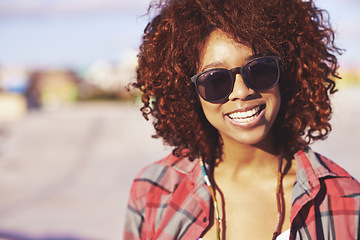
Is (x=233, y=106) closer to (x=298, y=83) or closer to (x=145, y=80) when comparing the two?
(x=298, y=83)

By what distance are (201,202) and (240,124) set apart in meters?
0.44

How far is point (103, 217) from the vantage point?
17.5 feet

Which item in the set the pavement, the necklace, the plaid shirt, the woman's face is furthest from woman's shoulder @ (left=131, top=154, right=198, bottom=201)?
the pavement

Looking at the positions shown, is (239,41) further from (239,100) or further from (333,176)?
(333,176)

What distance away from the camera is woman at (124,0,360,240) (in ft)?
5.42

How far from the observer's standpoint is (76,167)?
7.49m

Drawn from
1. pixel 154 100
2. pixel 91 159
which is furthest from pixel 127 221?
pixel 91 159

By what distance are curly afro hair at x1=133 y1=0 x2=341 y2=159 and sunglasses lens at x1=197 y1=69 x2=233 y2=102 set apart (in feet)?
0.50

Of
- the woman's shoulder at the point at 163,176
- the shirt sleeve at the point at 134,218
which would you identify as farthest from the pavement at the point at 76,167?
the shirt sleeve at the point at 134,218

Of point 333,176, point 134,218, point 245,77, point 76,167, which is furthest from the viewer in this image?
point 76,167

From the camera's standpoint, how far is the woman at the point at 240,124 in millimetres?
1653

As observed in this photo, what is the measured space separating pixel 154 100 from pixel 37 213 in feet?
13.1

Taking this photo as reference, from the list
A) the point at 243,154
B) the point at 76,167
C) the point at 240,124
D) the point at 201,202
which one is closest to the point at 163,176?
the point at 201,202

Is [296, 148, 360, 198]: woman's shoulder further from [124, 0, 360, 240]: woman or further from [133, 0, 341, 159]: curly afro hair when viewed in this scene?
[133, 0, 341, 159]: curly afro hair
